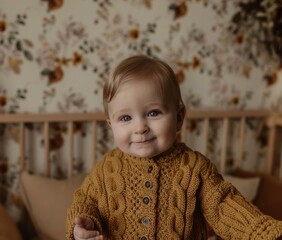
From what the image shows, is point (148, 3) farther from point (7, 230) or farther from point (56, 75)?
point (7, 230)

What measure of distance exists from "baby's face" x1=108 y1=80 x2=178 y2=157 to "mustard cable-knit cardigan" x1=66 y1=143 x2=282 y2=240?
63mm

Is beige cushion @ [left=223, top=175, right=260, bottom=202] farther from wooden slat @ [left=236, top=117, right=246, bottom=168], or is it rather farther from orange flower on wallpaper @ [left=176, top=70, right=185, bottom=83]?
orange flower on wallpaper @ [left=176, top=70, right=185, bottom=83]

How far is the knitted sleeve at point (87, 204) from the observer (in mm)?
773

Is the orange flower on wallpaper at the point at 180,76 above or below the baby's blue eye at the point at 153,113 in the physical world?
below

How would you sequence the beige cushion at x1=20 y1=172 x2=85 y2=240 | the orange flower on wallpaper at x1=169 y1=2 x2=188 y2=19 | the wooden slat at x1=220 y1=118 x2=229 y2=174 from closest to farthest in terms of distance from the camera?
the beige cushion at x1=20 y1=172 x2=85 y2=240
the orange flower on wallpaper at x1=169 y1=2 x2=188 y2=19
the wooden slat at x1=220 y1=118 x2=229 y2=174

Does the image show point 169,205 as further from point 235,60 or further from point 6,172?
point 235,60

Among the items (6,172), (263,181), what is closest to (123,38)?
A: (6,172)

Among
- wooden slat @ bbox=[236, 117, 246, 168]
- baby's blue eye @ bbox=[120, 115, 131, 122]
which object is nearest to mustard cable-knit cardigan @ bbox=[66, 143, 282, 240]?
baby's blue eye @ bbox=[120, 115, 131, 122]

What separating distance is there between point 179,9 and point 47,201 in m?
0.93

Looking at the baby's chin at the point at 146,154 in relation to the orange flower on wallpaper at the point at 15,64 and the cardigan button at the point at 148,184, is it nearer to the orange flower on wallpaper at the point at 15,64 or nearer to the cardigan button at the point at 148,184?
Result: the cardigan button at the point at 148,184

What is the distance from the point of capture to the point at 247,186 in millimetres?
1591

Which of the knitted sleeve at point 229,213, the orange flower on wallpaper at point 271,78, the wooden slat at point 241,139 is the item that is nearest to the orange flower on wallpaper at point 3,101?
the knitted sleeve at point 229,213

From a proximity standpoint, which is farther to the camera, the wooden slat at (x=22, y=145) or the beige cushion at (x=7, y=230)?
the wooden slat at (x=22, y=145)

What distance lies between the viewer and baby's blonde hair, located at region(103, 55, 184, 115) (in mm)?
768
